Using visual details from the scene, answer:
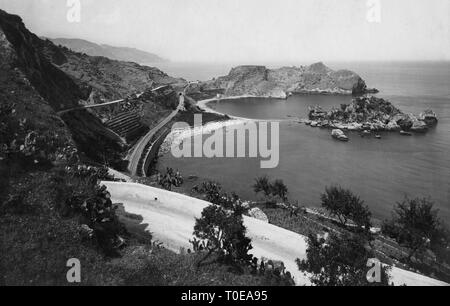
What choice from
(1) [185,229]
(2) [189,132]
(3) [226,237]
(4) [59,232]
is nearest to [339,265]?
(3) [226,237]

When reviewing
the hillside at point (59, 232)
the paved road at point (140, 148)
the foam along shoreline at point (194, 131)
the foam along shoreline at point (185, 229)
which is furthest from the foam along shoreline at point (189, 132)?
the hillside at point (59, 232)

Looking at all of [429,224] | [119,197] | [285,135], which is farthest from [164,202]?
[285,135]

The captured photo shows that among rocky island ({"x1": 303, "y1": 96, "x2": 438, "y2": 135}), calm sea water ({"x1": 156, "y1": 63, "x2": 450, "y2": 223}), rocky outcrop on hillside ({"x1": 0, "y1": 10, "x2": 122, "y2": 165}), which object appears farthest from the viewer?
rocky island ({"x1": 303, "y1": 96, "x2": 438, "y2": 135})

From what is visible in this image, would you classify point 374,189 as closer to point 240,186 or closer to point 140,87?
point 240,186

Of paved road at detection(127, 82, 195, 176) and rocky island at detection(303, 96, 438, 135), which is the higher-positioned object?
rocky island at detection(303, 96, 438, 135)

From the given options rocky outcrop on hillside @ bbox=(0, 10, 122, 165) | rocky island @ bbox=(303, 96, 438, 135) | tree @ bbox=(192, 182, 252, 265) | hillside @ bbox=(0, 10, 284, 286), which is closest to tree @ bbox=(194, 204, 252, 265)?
tree @ bbox=(192, 182, 252, 265)

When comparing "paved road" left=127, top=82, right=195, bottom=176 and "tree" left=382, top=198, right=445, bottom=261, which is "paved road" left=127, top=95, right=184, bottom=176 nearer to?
"paved road" left=127, top=82, right=195, bottom=176

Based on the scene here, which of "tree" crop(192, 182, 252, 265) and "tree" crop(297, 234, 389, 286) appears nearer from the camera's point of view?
"tree" crop(297, 234, 389, 286)
